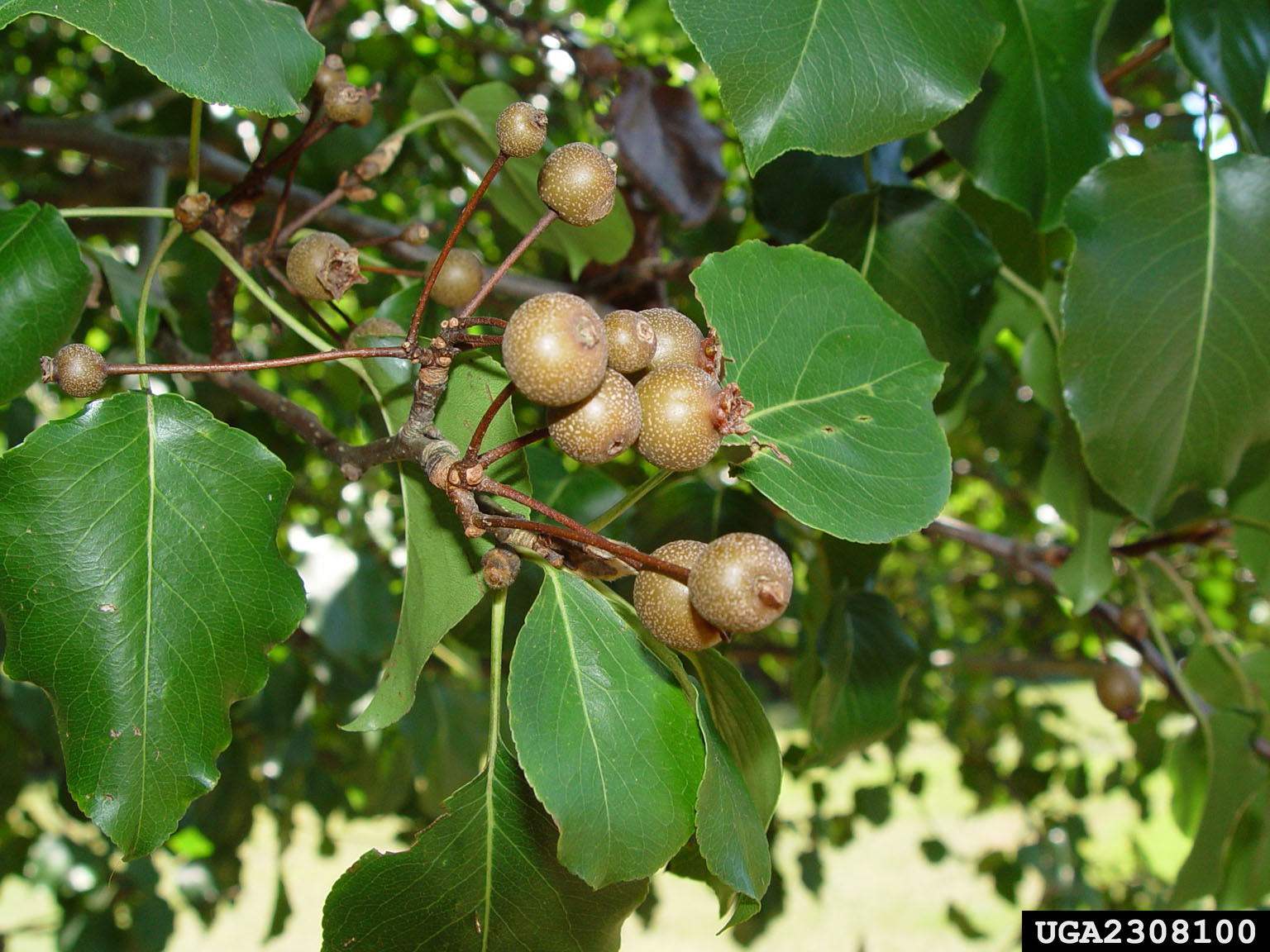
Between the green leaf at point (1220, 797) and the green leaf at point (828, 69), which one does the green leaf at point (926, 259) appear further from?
the green leaf at point (1220, 797)

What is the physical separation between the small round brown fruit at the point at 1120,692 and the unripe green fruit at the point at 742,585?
1910 millimetres

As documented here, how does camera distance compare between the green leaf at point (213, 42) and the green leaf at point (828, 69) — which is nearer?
the green leaf at point (213, 42)

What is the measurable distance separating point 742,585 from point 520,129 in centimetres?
51

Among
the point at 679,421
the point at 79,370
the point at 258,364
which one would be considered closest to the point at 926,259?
the point at 679,421

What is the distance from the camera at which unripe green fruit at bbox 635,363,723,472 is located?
32.5 inches

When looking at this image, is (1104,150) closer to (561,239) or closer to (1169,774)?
(561,239)

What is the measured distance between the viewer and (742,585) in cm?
76

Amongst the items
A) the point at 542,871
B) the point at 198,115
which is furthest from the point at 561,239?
the point at 542,871

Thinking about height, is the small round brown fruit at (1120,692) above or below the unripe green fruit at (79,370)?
below

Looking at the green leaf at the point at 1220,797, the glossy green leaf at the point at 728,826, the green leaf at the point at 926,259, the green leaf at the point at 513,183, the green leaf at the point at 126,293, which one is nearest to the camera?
the glossy green leaf at the point at 728,826

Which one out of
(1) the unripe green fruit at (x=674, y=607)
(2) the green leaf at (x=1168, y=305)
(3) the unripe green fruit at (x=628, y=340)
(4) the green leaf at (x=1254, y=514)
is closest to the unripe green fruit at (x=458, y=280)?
(3) the unripe green fruit at (x=628, y=340)

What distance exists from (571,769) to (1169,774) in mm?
2002

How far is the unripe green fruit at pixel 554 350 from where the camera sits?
75 cm

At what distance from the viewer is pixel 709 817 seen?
86cm
